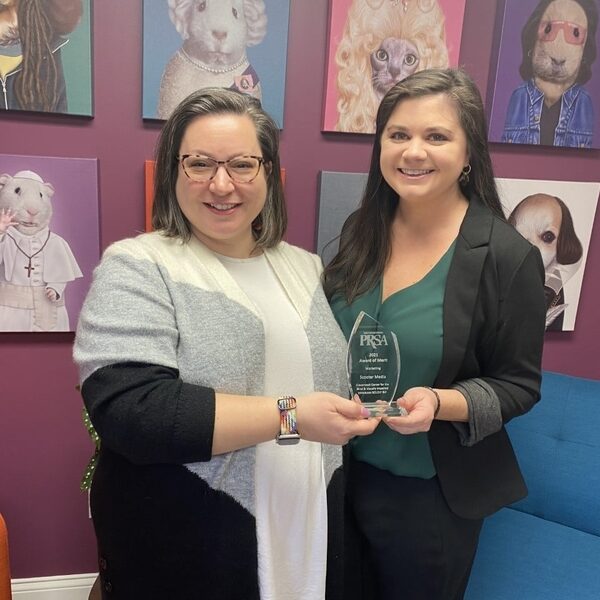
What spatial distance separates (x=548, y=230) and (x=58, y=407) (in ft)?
5.91

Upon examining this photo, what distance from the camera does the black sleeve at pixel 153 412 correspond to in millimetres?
954

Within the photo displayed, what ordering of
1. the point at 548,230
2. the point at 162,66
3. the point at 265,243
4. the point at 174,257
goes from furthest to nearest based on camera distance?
the point at 548,230, the point at 162,66, the point at 265,243, the point at 174,257

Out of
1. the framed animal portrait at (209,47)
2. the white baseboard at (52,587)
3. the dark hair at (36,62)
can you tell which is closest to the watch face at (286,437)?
the framed animal portrait at (209,47)

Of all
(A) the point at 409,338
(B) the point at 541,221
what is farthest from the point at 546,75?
(A) the point at 409,338

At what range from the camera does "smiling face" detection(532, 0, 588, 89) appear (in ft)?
5.97

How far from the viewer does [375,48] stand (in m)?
1.76

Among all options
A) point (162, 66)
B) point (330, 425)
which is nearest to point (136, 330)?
point (330, 425)

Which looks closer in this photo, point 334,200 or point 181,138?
point 181,138

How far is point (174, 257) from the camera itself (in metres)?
1.10

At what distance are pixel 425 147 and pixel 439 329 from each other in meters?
0.39

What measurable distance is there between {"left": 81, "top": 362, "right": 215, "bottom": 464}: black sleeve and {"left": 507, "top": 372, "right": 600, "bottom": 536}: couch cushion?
4.25ft

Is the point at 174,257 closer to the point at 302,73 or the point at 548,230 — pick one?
the point at 302,73

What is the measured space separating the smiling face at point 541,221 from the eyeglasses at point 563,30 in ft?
1.66

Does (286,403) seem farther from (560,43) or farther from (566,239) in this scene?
(560,43)
